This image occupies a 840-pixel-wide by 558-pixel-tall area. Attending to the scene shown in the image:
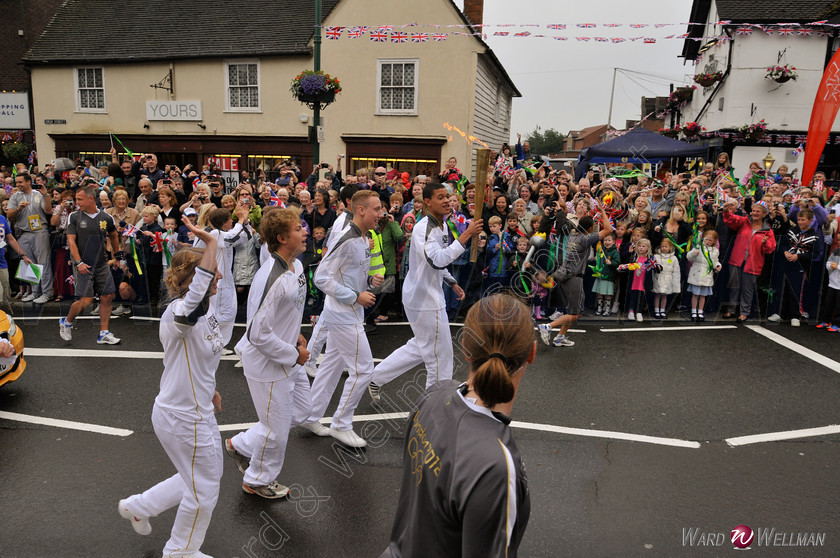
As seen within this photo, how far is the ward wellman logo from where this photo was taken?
3.89m

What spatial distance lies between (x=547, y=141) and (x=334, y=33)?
90.4 metres

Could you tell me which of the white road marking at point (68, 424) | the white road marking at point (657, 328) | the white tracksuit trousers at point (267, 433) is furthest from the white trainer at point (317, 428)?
the white road marking at point (657, 328)

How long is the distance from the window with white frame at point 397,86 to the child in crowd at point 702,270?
39.0ft

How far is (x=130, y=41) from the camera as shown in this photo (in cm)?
2214

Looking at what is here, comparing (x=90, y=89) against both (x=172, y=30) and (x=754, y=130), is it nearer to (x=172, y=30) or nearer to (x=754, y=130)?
(x=172, y=30)

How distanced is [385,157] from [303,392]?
1619 centimetres

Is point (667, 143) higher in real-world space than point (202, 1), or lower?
lower

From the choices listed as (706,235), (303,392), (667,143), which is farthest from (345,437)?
(667,143)

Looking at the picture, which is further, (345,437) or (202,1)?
(202,1)

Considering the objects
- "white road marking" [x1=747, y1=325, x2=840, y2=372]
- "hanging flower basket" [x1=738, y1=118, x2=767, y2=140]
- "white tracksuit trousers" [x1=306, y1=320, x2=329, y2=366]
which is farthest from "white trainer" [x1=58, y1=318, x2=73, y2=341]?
"hanging flower basket" [x1=738, y1=118, x2=767, y2=140]

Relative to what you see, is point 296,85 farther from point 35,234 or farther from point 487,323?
point 487,323

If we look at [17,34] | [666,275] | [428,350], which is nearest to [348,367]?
[428,350]

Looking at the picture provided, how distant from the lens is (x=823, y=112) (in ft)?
39.4

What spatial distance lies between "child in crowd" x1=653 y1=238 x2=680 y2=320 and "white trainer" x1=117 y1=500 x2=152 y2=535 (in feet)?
26.7
